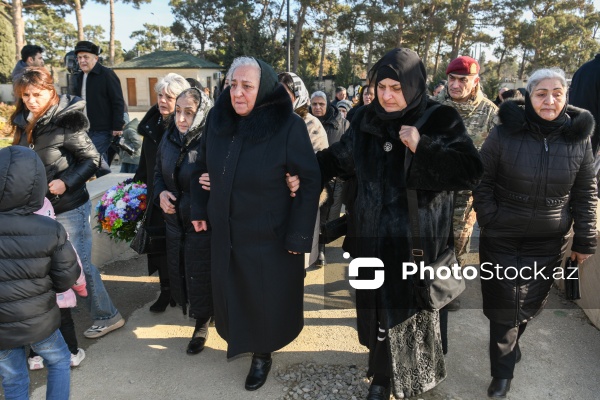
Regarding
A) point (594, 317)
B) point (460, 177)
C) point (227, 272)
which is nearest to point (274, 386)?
point (227, 272)

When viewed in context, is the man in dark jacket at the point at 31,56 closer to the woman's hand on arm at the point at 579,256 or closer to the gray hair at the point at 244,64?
the gray hair at the point at 244,64

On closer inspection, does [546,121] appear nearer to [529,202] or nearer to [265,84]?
[529,202]

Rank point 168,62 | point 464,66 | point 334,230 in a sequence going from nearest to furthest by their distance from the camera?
point 334,230 < point 464,66 < point 168,62

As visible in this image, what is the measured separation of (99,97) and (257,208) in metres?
3.96

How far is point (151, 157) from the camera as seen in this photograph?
400cm

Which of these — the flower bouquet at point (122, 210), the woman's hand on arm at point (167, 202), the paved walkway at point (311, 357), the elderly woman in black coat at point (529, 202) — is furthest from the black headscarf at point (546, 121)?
the flower bouquet at point (122, 210)

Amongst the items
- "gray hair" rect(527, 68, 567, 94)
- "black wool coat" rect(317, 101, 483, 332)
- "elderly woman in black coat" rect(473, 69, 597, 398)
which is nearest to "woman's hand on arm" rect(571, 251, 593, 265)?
"elderly woman in black coat" rect(473, 69, 597, 398)

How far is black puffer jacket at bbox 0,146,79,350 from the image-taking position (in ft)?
7.16

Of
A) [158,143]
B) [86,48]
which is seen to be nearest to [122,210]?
[158,143]

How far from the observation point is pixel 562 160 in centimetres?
271

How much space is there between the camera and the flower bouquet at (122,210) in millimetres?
3879

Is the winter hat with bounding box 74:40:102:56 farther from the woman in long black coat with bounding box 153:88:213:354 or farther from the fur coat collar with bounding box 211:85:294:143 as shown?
the fur coat collar with bounding box 211:85:294:143

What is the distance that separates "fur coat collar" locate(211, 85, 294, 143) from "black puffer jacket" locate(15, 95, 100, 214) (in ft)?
3.39

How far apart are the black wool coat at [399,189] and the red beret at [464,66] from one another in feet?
4.88
